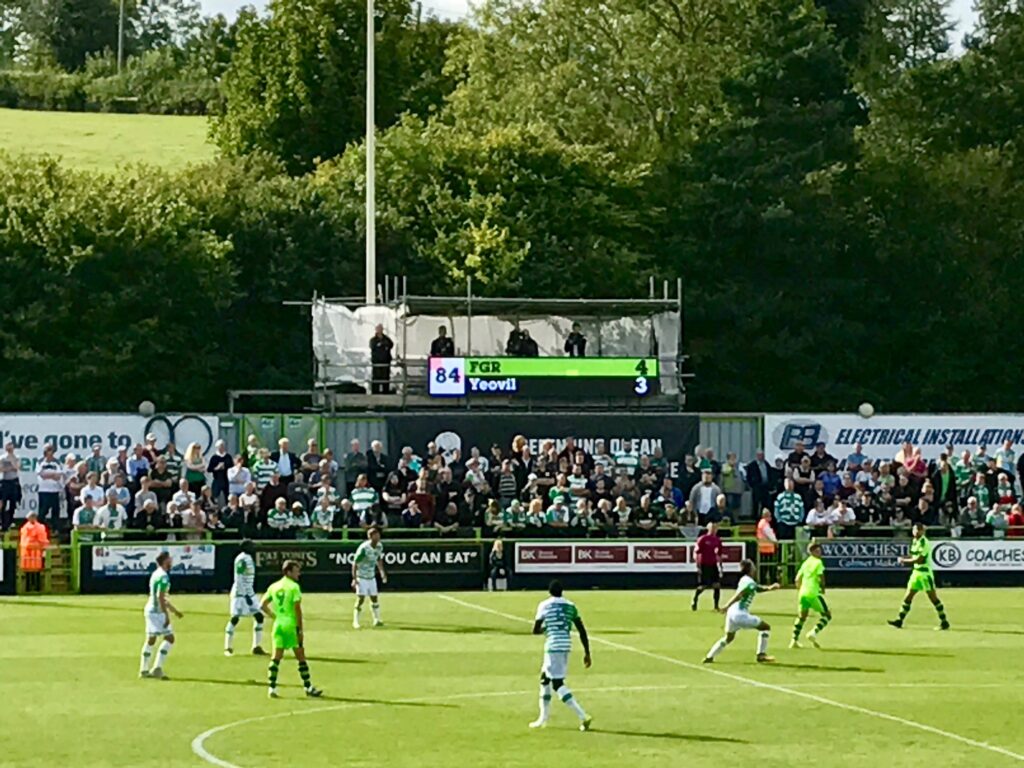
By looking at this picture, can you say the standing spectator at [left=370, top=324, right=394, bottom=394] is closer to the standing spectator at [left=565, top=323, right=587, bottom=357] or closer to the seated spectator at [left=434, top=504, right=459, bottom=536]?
the standing spectator at [left=565, top=323, right=587, bottom=357]

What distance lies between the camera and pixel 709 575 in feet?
140

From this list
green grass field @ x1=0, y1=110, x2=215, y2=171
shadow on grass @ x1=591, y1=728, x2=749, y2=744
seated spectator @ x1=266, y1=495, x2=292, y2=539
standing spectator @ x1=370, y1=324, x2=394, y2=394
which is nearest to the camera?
shadow on grass @ x1=591, y1=728, x2=749, y2=744

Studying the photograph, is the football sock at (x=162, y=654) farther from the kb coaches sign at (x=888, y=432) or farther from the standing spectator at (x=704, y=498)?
the kb coaches sign at (x=888, y=432)

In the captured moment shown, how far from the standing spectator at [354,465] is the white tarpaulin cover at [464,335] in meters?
3.49

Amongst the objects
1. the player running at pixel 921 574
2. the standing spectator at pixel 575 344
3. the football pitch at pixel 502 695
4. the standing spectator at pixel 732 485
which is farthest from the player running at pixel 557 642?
the standing spectator at pixel 575 344

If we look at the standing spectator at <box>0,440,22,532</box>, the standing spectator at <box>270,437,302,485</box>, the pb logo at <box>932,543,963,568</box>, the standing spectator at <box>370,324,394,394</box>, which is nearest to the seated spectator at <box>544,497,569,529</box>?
the standing spectator at <box>270,437,302,485</box>

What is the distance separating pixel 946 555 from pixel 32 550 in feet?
71.2

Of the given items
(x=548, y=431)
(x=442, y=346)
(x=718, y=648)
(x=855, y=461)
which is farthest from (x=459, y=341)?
(x=718, y=648)

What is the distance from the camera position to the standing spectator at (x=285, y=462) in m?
49.1

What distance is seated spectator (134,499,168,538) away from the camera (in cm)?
4672

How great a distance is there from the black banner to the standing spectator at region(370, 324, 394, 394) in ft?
4.35

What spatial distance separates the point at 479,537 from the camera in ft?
159

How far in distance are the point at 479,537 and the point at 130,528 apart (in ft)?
26.4

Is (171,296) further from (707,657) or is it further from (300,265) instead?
(707,657)
